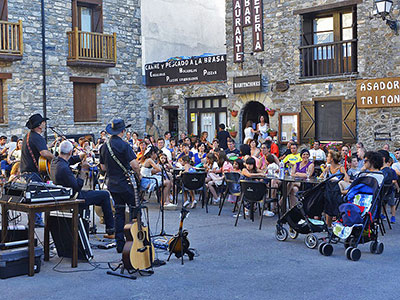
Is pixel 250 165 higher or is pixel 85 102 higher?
pixel 85 102

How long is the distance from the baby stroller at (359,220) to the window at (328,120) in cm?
944

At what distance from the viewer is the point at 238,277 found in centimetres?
680

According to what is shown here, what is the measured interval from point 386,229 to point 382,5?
7534 millimetres

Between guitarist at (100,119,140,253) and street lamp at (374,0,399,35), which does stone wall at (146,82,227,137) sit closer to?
street lamp at (374,0,399,35)

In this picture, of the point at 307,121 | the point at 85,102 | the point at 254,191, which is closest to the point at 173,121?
the point at 85,102

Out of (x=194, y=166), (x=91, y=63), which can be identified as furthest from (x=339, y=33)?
(x=91, y=63)

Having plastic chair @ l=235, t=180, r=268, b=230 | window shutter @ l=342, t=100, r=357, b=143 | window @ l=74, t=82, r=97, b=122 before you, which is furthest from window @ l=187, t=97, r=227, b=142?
plastic chair @ l=235, t=180, r=268, b=230

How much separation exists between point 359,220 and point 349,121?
33.0ft

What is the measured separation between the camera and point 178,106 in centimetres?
2380

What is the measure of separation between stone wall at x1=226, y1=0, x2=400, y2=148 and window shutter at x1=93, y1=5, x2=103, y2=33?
6.20 metres

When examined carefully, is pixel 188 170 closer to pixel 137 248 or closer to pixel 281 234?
pixel 281 234

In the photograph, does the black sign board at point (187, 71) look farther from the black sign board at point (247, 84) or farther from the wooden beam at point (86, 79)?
the wooden beam at point (86, 79)

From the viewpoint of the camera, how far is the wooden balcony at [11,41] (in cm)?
2089

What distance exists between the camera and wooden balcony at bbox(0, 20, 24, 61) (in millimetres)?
20891
